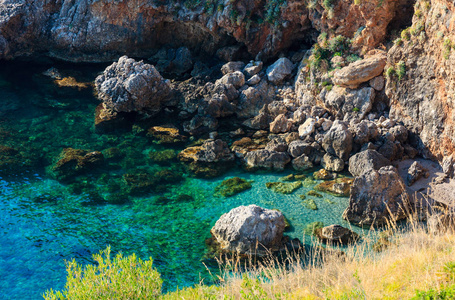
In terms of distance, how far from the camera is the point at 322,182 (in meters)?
24.2

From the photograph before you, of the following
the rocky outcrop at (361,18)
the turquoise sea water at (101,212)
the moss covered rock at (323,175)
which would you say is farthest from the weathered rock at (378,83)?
the turquoise sea water at (101,212)

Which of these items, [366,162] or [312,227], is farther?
[366,162]

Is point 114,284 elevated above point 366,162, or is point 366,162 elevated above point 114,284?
point 114,284

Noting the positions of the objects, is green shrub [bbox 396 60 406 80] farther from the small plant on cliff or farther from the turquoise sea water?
the turquoise sea water

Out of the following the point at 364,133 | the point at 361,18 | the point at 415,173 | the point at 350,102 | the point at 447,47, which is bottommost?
the point at 415,173

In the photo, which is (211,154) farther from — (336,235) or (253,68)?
(253,68)

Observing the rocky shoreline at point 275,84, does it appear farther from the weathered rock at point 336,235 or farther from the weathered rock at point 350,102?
the weathered rock at point 336,235

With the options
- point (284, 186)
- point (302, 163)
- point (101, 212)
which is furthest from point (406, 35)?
point (101, 212)

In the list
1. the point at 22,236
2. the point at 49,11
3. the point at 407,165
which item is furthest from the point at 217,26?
the point at 22,236

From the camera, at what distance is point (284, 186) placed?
24.1m

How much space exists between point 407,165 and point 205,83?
18.0 metres

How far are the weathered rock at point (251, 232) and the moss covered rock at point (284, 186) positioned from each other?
367 cm

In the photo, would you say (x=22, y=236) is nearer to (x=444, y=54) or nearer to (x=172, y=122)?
(x=172, y=122)

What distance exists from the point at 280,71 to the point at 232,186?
1310 centimetres
